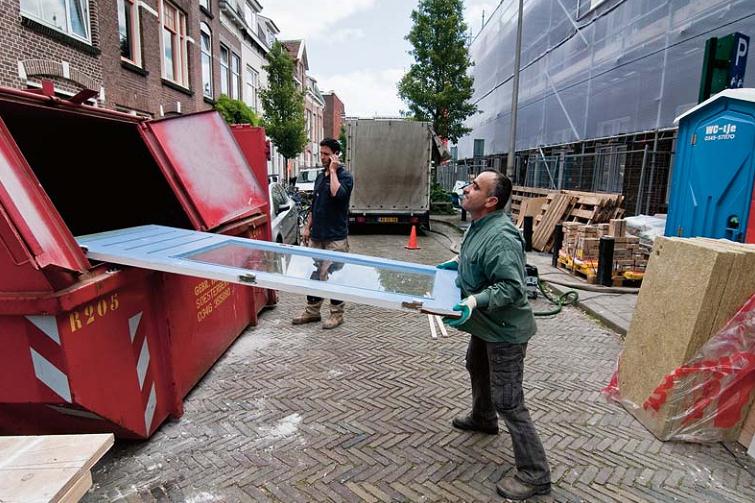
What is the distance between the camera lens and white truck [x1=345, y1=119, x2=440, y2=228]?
12.9 m

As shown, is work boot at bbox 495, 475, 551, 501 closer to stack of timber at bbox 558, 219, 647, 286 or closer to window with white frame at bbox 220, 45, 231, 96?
stack of timber at bbox 558, 219, 647, 286

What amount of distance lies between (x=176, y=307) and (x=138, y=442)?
90cm

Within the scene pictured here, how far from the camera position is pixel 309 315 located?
550 centimetres

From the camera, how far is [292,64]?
24.8 meters

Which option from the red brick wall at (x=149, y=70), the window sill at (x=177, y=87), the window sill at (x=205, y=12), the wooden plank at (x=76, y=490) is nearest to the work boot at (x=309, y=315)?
the wooden plank at (x=76, y=490)

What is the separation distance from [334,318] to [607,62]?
33.4 feet

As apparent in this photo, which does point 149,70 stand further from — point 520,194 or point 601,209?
point 601,209

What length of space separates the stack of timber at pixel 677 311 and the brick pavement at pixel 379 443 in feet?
0.75

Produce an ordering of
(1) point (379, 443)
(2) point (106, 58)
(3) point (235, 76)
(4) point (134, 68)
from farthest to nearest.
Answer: (3) point (235, 76) < (4) point (134, 68) < (2) point (106, 58) < (1) point (379, 443)

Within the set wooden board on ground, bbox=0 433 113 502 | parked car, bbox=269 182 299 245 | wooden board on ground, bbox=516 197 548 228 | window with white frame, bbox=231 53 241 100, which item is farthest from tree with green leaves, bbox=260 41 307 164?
wooden board on ground, bbox=0 433 113 502

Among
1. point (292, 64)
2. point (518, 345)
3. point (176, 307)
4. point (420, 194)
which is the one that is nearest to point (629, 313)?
point (518, 345)

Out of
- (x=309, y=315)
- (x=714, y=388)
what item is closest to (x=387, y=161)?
(x=309, y=315)

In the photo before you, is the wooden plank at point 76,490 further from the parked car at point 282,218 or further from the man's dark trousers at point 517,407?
the parked car at point 282,218

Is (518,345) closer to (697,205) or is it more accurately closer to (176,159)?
(176,159)
